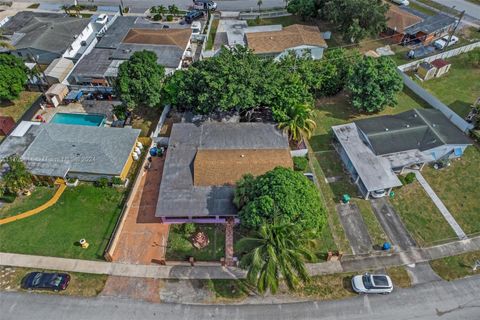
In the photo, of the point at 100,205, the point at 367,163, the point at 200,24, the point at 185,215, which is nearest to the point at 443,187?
the point at 367,163

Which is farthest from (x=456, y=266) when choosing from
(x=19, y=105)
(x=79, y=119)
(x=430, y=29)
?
(x=19, y=105)

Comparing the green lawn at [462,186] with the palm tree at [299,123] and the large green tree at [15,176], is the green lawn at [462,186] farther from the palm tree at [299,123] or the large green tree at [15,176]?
the large green tree at [15,176]

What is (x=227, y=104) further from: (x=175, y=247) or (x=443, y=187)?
(x=443, y=187)

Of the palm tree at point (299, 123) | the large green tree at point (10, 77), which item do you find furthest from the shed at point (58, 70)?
the palm tree at point (299, 123)

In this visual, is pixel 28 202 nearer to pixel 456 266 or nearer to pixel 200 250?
pixel 200 250

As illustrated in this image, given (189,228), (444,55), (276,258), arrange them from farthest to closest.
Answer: (444,55), (189,228), (276,258)

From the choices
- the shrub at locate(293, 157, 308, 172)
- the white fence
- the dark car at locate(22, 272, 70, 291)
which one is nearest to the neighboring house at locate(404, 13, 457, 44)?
the white fence

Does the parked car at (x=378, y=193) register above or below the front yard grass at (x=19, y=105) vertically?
below
